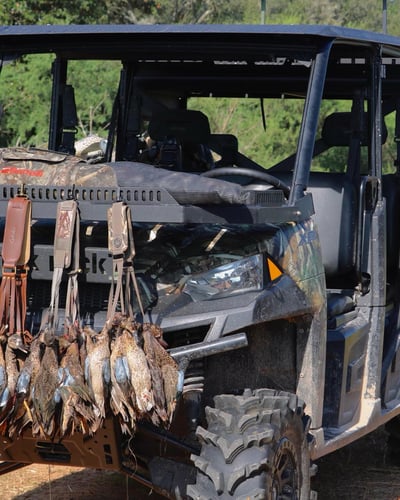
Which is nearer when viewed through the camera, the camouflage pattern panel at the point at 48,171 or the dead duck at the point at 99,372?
the dead duck at the point at 99,372

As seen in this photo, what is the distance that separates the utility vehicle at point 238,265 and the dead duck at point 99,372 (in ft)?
0.94

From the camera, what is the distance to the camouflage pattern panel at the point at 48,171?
4129 millimetres

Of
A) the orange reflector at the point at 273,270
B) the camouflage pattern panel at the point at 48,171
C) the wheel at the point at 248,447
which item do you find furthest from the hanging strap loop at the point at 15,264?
the orange reflector at the point at 273,270

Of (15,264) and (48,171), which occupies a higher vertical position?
(48,171)

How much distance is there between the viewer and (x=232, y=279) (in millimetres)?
4281

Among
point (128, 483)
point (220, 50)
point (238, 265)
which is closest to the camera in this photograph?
point (238, 265)

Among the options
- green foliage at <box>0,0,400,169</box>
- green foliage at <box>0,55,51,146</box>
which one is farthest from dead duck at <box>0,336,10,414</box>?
green foliage at <box>0,55,51,146</box>

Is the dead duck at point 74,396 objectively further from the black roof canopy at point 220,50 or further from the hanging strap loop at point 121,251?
the black roof canopy at point 220,50

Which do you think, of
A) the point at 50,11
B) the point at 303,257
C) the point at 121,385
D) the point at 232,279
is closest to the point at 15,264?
the point at 121,385

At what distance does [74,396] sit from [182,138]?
2.80m

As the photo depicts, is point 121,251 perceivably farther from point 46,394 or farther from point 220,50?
point 220,50

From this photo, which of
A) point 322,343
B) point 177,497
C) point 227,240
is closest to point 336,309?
point 322,343

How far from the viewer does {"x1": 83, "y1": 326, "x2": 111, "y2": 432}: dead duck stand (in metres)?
3.68

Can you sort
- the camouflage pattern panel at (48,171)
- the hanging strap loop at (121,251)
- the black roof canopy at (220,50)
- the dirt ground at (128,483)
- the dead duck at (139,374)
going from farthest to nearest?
the dirt ground at (128,483), the black roof canopy at (220,50), the camouflage pattern panel at (48,171), the hanging strap loop at (121,251), the dead duck at (139,374)
